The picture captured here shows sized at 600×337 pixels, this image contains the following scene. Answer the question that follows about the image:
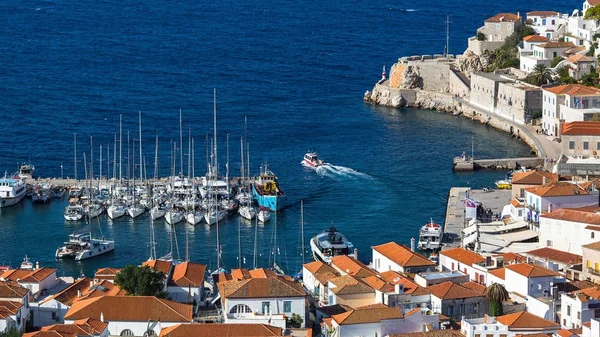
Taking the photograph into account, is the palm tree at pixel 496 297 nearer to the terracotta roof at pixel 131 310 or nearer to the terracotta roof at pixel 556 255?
the terracotta roof at pixel 556 255

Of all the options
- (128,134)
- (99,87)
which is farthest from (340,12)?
(128,134)

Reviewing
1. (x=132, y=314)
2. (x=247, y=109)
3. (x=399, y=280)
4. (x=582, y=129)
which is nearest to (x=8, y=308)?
(x=132, y=314)

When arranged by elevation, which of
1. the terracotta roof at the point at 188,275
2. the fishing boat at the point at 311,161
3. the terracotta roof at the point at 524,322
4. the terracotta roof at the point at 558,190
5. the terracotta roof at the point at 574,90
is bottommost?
the terracotta roof at the point at 524,322

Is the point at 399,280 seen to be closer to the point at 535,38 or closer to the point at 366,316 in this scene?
the point at 366,316

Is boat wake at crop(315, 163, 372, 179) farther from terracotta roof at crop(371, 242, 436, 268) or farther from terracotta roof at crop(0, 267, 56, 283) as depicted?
terracotta roof at crop(0, 267, 56, 283)

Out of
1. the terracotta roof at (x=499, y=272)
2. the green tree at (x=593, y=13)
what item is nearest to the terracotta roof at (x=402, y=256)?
the terracotta roof at (x=499, y=272)

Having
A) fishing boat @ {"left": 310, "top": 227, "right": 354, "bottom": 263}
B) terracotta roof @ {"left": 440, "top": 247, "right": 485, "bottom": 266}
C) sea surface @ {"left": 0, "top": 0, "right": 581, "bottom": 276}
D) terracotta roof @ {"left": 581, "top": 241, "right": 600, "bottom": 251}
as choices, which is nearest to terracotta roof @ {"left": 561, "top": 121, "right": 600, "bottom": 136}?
sea surface @ {"left": 0, "top": 0, "right": 581, "bottom": 276}
